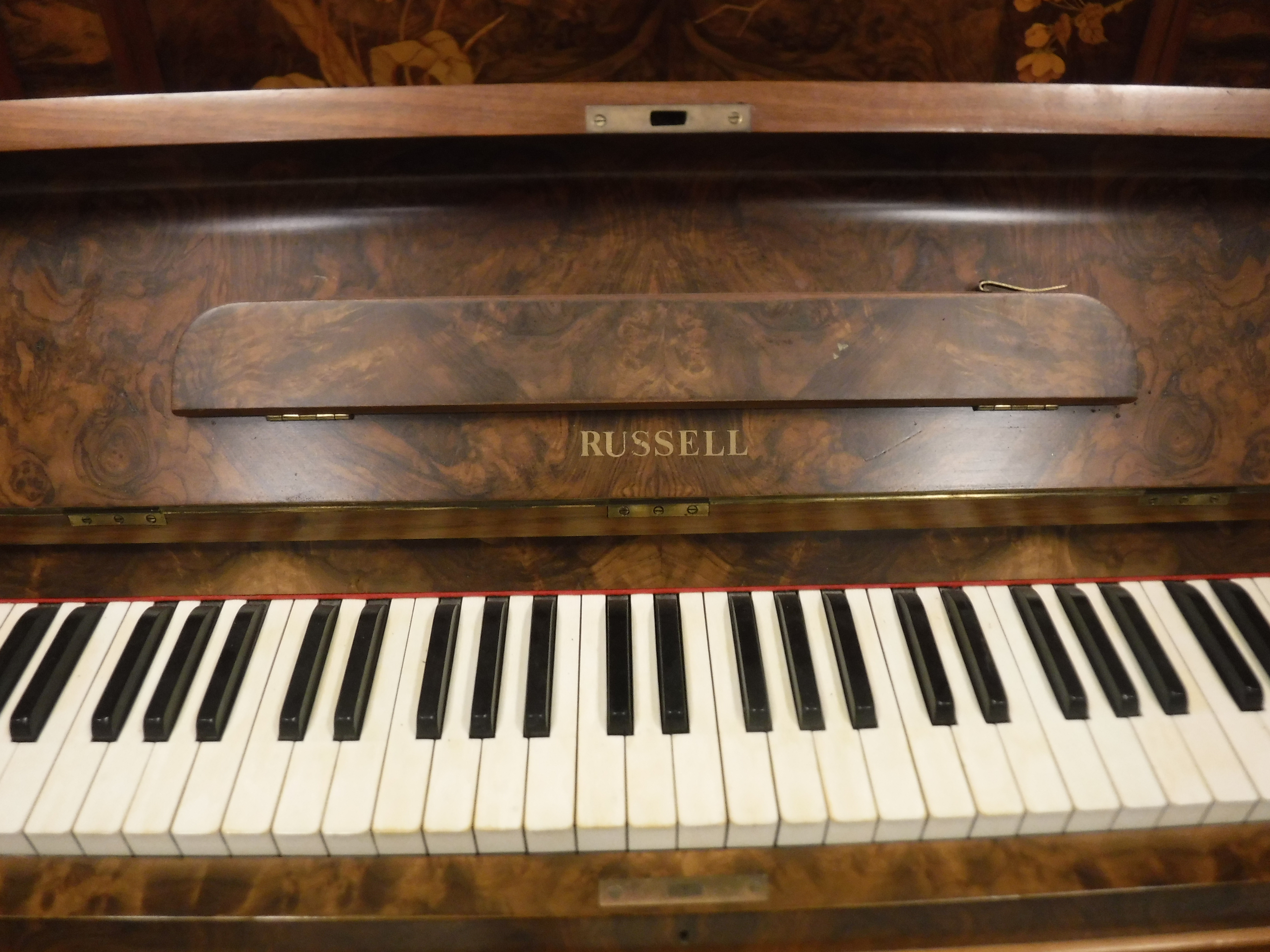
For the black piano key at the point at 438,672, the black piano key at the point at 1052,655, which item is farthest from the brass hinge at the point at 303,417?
the black piano key at the point at 1052,655

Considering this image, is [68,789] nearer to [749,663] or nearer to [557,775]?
[557,775]

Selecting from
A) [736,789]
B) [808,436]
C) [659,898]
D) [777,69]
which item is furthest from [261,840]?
[777,69]

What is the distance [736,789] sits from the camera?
3.40ft

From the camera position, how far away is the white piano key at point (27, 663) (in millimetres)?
1095

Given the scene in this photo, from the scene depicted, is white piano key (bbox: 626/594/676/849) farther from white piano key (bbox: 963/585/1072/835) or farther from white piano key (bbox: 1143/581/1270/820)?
white piano key (bbox: 1143/581/1270/820)

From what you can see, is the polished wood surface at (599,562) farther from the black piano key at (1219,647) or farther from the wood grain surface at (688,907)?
the wood grain surface at (688,907)

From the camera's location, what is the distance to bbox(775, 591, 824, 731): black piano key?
1095mm

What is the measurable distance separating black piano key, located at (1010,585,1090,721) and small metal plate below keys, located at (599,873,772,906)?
0.52 m

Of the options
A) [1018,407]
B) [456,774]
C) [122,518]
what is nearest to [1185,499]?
[1018,407]

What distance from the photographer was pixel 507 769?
1.05 meters

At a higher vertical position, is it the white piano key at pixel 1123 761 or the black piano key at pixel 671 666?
the black piano key at pixel 671 666

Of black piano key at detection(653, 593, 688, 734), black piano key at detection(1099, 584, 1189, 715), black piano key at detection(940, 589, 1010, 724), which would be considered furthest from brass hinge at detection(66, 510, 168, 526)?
black piano key at detection(1099, 584, 1189, 715)

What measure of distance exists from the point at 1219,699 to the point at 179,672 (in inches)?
63.1

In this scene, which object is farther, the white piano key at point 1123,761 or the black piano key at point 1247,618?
the black piano key at point 1247,618
